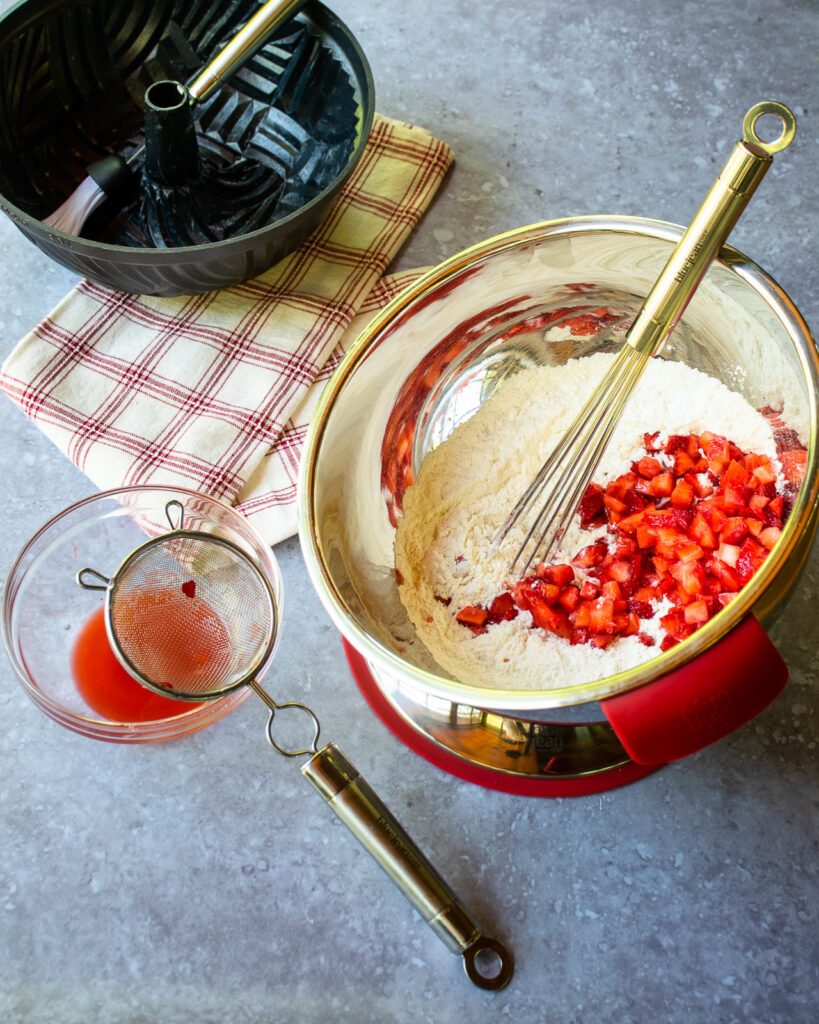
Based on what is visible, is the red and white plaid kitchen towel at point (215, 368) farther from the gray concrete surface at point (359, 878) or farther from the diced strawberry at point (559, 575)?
the diced strawberry at point (559, 575)

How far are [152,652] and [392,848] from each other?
0.22 m

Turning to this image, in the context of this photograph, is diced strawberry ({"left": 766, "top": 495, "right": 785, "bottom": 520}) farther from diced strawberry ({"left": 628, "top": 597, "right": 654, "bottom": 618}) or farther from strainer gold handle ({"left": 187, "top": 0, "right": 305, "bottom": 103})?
strainer gold handle ({"left": 187, "top": 0, "right": 305, "bottom": 103})

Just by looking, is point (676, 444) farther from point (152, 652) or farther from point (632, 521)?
point (152, 652)

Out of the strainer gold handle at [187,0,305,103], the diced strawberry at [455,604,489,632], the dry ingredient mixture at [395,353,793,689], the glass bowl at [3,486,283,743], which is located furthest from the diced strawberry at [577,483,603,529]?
the strainer gold handle at [187,0,305,103]

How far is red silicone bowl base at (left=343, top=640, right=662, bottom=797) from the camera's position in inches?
28.8

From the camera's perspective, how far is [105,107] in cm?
92

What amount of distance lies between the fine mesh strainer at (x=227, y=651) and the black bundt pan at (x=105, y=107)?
0.19 metres

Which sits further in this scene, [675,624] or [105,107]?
[105,107]

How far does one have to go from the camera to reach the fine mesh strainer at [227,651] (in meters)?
0.67

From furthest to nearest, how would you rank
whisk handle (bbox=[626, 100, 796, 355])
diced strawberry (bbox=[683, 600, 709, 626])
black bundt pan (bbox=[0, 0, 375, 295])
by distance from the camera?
black bundt pan (bbox=[0, 0, 375, 295]) < diced strawberry (bbox=[683, 600, 709, 626]) < whisk handle (bbox=[626, 100, 796, 355])

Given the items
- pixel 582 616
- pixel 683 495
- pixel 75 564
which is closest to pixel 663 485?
pixel 683 495

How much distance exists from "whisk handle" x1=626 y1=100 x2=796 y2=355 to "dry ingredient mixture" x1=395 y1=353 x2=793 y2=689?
0.14 metres

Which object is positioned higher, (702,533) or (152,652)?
(702,533)

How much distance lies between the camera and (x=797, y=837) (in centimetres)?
72
